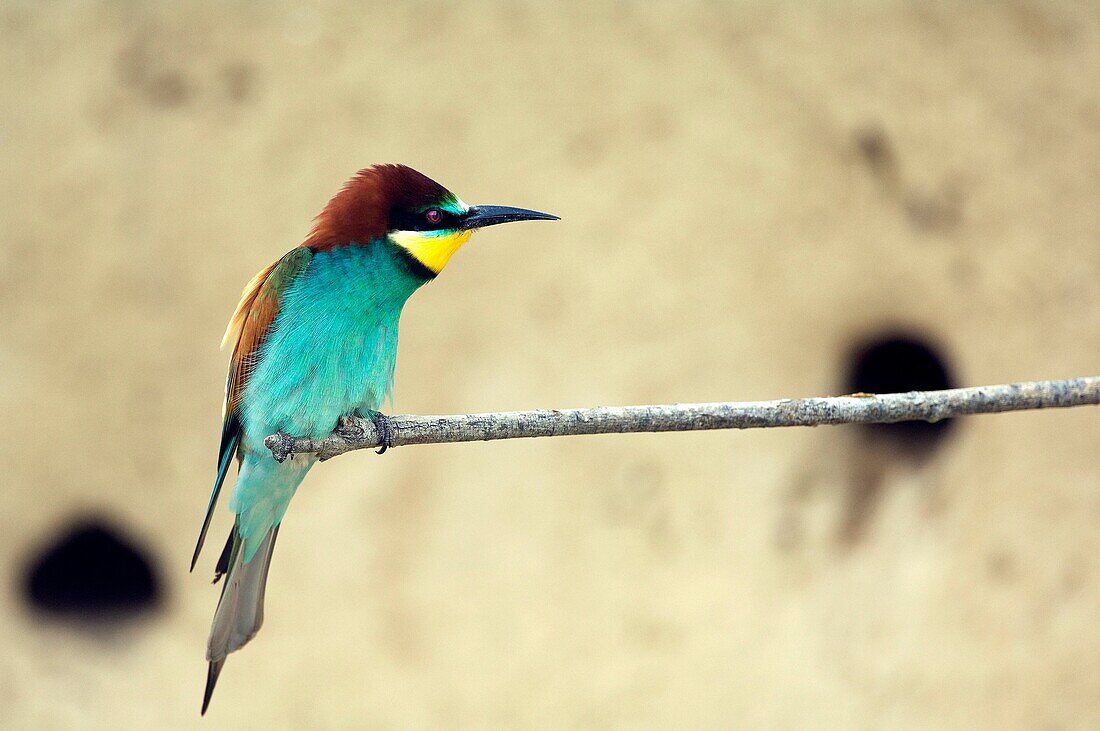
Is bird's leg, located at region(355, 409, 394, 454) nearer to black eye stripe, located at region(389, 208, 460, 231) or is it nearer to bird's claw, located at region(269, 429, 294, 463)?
bird's claw, located at region(269, 429, 294, 463)

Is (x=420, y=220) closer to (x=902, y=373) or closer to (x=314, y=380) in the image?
(x=314, y=380)

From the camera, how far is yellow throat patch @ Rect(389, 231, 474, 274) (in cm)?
120

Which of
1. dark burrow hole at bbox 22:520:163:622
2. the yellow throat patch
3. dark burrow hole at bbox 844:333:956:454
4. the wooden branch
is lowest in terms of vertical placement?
dark burrow hole at bbox 22:520:163:622

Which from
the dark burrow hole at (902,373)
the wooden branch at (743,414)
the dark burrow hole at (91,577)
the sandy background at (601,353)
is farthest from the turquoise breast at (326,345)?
the dark burrow hole at (902,373)

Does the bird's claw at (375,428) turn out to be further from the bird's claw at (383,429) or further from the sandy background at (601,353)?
the sandy background at (601,353)

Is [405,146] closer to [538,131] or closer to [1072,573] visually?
[538,131]

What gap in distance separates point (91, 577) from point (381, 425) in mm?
1854

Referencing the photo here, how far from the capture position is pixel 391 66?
2.58m

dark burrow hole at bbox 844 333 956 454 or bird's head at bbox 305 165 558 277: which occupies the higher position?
bird's head at bbox 305 165 558 277

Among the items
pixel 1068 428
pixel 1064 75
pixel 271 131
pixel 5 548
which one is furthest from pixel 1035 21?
pixel 5 548

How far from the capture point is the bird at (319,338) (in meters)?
A: 1.21

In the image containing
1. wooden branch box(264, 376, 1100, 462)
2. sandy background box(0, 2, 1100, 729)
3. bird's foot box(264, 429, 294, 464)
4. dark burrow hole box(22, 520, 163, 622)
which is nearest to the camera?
wooden branch box(264, 376, 1100, 462)

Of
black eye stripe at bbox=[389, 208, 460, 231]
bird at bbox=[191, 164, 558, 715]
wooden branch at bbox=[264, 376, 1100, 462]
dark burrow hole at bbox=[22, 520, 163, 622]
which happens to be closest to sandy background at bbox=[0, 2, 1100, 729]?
dark burrow hole at bbox=[22, 520, 163, 622]

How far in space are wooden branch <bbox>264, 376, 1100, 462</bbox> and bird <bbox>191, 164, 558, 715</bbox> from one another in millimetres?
133
